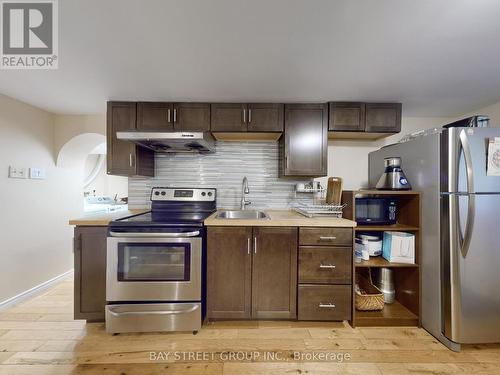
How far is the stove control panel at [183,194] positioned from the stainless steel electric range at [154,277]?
0.59 m

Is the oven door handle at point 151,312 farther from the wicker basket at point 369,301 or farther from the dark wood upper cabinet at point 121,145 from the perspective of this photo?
the wicker basket at point 369,301

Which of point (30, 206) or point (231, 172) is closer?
point (30, 206)

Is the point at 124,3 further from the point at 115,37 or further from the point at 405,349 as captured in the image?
the point at 405,349

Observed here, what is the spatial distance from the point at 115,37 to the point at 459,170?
247 cm

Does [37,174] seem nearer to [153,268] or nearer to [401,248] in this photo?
[153,268]

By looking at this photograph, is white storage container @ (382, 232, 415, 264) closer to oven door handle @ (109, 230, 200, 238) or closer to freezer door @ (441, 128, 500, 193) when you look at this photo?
freezer door @ (441, 128, 500, 193)

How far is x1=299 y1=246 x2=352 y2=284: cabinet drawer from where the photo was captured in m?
1.90

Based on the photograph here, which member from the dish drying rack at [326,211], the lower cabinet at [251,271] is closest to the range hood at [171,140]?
the lower cabinet at [251,271]

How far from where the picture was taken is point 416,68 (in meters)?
1.66

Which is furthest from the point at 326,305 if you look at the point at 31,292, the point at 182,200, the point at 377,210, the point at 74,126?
the point at 74,126

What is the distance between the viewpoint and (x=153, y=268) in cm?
187

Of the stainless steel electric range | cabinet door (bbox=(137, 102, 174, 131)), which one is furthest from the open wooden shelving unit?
cabinet door (bbox=(137, 102, 174, 131))

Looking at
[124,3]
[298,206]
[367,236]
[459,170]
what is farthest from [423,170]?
[124,3]

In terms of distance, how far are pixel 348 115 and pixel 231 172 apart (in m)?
1.38
